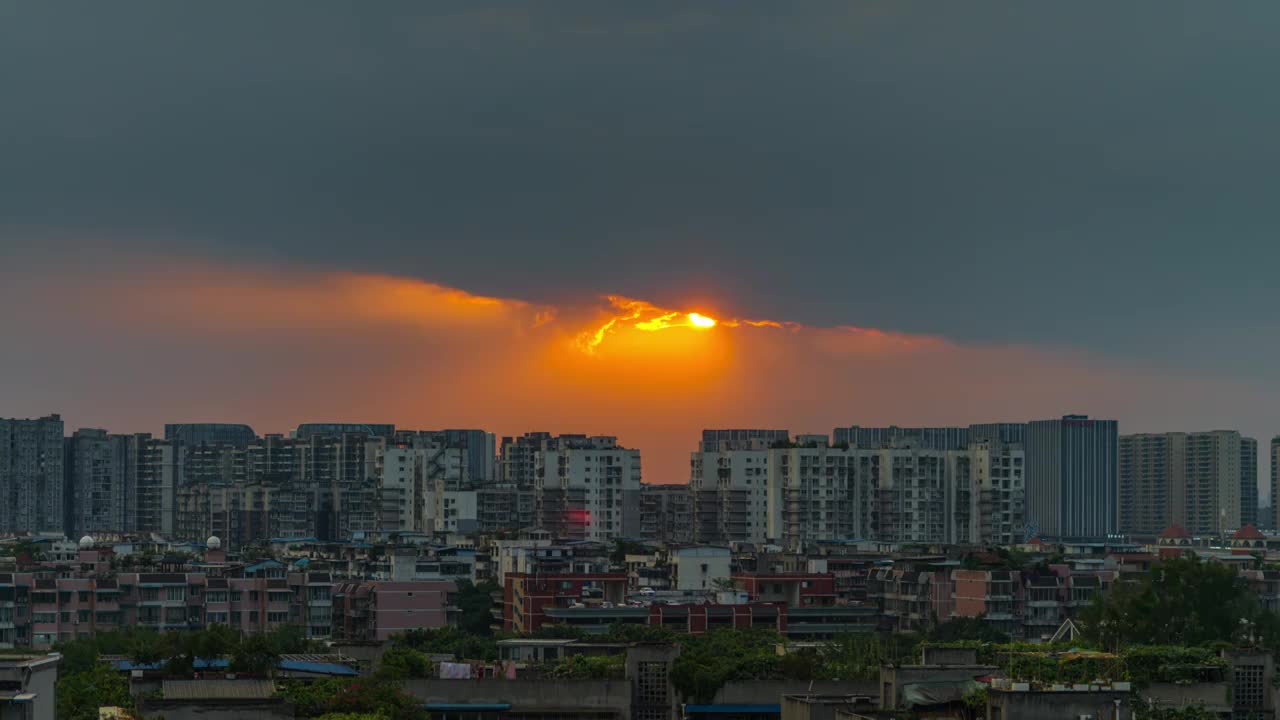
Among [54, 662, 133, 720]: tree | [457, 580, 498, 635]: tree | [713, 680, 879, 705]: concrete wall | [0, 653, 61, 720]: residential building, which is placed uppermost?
[0, 653, 61, 720]: residential building

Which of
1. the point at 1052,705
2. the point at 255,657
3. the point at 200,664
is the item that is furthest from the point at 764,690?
the point at 1052,705

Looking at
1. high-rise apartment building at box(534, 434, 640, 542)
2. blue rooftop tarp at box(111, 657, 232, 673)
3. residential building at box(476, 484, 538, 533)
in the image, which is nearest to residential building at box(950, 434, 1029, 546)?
high-rise apartment building at box(534, 434, 640, 542)

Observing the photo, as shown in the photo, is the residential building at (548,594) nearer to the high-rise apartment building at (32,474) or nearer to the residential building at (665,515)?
the residential building at (665,515)

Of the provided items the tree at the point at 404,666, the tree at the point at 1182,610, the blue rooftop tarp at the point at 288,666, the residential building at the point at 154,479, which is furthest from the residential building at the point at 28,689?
the residential building at the point at 154,479

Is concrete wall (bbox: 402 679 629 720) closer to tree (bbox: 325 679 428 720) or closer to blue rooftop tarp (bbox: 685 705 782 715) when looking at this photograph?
blue rooftop tarp (bbox: 685 705 782 715)

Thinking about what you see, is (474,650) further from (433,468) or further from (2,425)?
(2,425)

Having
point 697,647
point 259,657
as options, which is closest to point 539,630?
point 697,647
